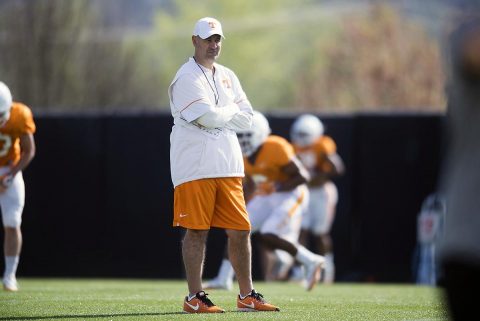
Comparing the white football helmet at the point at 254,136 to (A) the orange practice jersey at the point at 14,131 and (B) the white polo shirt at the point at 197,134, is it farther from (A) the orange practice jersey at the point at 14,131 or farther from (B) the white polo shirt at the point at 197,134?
(B) the white polo shirt at the point at 197,134

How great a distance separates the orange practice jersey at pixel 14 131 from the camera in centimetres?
990

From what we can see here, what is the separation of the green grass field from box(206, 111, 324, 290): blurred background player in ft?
1.28

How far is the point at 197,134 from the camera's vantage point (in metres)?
7.21

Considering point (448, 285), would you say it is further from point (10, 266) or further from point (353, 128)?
point (353, 128)

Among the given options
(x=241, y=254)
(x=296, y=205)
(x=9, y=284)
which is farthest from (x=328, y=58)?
(x=241, y=254)

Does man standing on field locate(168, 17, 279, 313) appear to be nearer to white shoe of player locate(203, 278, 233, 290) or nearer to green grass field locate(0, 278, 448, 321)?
green grass field locate(0, 278, 448, 321)

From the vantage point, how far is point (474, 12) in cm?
396

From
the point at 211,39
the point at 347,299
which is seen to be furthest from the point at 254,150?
the point at 211,39

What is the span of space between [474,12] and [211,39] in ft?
11.4

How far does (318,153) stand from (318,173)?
30 cm

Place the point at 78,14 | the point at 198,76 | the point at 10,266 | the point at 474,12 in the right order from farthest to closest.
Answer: the point at 78,14 → the point at 10,266 → the point at 198,76 → the point at 474,12

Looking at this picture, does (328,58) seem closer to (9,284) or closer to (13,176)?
(13,176)

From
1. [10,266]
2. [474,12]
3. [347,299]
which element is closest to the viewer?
[474,12]

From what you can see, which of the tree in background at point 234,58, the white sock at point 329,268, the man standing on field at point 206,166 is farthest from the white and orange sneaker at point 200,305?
the tree in background at point 234,58
